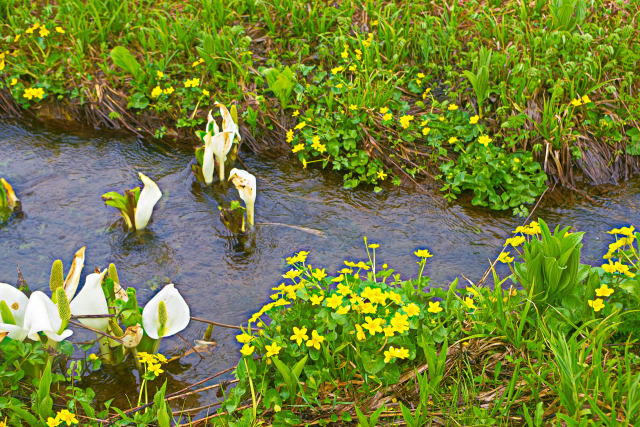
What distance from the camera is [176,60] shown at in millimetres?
4809

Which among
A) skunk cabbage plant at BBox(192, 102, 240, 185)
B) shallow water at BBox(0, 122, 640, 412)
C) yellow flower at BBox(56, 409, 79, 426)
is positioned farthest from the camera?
skunk cabbage plant at BBox(192, 102, 240, 185)

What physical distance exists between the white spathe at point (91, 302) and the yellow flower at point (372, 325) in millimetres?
1059

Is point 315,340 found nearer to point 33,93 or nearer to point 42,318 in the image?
point 42,318

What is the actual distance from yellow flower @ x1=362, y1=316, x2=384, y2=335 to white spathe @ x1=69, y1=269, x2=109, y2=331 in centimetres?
106

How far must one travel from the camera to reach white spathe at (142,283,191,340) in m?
2.52

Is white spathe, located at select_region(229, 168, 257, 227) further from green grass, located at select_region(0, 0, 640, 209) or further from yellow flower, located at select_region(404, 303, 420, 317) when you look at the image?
yellow flower, located at select_region(404, 303, 420, 317)

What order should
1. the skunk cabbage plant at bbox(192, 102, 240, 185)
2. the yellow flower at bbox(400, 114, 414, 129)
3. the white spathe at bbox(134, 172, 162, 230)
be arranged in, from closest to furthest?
the white spathe at bbox(134, 172, 162, 230)
the skunk cabbage plant at bbox(192, 102, 240, 185)
the yellow flower at bbox(400, 114, 414, 129)

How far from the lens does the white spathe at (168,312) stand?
252cm

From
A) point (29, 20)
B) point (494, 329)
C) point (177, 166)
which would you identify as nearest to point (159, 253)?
point (177, 166)

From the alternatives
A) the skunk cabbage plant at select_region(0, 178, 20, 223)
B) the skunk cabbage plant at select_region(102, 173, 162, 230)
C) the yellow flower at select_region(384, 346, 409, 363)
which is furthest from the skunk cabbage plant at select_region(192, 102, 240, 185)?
the yellow flower at select_region(384, 346, 409, 363)

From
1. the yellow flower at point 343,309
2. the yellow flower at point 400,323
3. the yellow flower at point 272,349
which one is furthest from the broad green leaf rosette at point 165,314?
the yellow flower at point 400,323

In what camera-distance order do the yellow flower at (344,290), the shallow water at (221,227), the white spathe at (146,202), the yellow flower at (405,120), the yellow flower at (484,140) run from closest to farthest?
the yellow flower at (344,290)
the shallow water at (221,227)
the white spathe at (146,202)
the yellow flower at (484,140)
the yellow flower at (405,120)

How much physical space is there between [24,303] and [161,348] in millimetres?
693

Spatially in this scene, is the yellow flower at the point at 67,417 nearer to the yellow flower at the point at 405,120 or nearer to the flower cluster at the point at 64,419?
the flower cluster at the point at 64,419
